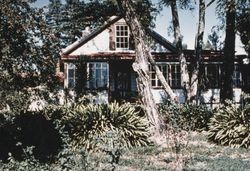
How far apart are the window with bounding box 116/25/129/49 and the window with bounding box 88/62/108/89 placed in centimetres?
247

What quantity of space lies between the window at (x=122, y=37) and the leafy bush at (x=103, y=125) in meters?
16.1

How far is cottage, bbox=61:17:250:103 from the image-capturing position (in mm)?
29422

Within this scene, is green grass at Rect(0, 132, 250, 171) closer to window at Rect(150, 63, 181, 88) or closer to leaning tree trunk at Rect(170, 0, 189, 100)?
leaning tree trunk at Rect(170, 0, 189, 100)

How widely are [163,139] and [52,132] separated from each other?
457 cm

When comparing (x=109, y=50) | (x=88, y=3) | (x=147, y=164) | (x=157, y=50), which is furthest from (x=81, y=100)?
(x=88, y=3)

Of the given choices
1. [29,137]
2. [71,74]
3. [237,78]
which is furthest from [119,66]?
[29,137]

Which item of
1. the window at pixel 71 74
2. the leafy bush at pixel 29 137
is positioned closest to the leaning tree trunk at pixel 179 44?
the window at pixel 71 74

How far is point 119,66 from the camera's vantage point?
103 ft

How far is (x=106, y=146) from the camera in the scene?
21.0ft

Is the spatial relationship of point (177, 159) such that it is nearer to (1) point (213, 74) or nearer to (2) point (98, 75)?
(2) point (98, 75)

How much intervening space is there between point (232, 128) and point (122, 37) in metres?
17.6

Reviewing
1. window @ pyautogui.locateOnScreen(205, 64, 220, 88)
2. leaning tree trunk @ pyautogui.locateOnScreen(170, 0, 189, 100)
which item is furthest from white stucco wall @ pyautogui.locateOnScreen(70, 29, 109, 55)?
window @ pyautogui.locateOnScreen(205, 64, 220, 88)

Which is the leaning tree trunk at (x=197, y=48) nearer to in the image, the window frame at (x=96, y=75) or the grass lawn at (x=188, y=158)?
the window frame at (x=96, y=75)

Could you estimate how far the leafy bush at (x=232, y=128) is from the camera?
14844mm
